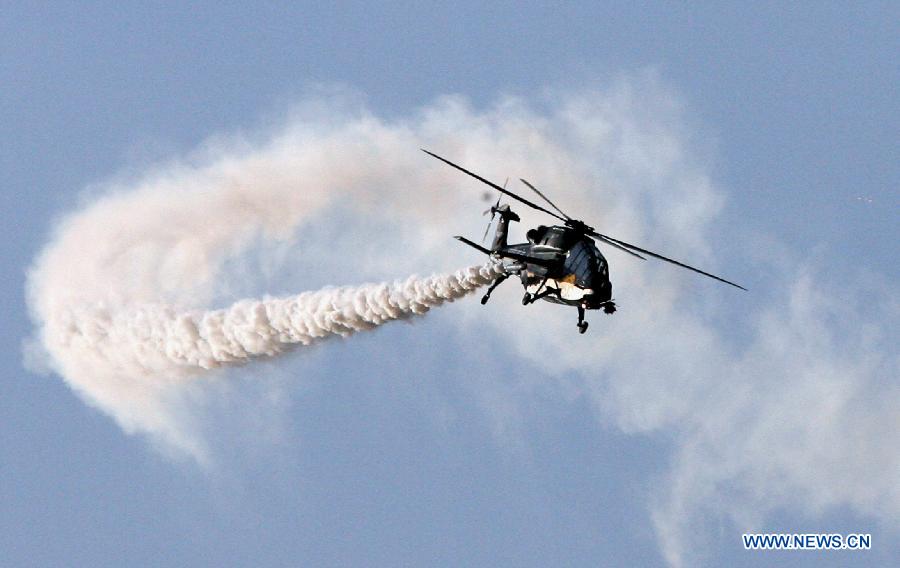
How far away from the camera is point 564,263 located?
267 feet

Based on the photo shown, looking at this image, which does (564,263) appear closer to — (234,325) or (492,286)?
(492,286)

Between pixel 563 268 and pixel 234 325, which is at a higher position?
pixel 234 325

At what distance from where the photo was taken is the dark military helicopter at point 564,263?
81.0 metres

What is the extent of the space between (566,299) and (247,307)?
18800 mm

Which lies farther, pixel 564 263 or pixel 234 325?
pixel 234 325

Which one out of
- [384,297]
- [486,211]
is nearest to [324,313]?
[384,297]

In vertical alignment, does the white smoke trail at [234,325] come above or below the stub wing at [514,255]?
above

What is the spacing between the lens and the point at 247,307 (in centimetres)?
9488

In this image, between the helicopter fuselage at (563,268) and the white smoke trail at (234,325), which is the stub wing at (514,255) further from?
the white smoke trail at (234,325)

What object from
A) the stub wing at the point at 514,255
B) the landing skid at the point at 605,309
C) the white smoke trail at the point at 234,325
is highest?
the white smoke trail at the point at 234,325

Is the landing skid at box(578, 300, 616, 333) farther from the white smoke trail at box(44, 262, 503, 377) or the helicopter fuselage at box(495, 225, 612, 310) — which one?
the white smoke trail at box(44, 262, 503, 377)

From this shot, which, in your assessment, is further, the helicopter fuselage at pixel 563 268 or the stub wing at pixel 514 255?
the stub wing at pixel 514 255

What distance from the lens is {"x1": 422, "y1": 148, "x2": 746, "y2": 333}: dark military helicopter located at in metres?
81.0

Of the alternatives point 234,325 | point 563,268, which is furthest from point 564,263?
point 234,325
